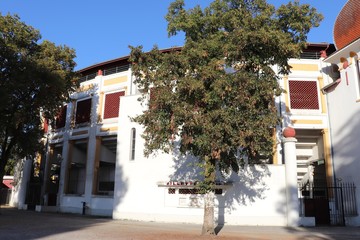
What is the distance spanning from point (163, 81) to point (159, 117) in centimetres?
142

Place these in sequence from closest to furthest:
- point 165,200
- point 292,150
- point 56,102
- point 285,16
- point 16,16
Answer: point 285,16 → point 292,150 → point 165,200 → point 16,16 → point 56,102

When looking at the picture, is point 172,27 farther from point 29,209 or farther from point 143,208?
point 29,209

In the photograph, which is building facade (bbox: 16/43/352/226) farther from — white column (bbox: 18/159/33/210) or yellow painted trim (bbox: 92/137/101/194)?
white column (bbox: 18/159/33/210)

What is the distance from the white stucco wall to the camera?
19766mm

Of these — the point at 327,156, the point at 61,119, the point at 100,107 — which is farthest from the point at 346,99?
the point at 61,119

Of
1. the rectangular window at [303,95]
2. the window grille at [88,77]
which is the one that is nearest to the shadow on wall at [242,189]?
the rectangular window at [303,95]

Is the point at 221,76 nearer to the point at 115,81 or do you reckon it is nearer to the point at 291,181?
the point at 291,181

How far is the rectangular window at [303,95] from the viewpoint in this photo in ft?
83.9

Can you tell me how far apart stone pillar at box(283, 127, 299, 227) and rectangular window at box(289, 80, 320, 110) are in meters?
5.91

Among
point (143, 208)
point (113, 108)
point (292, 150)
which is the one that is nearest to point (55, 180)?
point (113, 108)

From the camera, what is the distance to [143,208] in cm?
2173

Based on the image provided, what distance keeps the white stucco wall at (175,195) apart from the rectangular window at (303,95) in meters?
7.11

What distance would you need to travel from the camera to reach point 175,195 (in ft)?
69.2

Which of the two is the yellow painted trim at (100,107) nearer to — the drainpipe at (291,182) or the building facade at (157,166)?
the building facade at (157,166)
